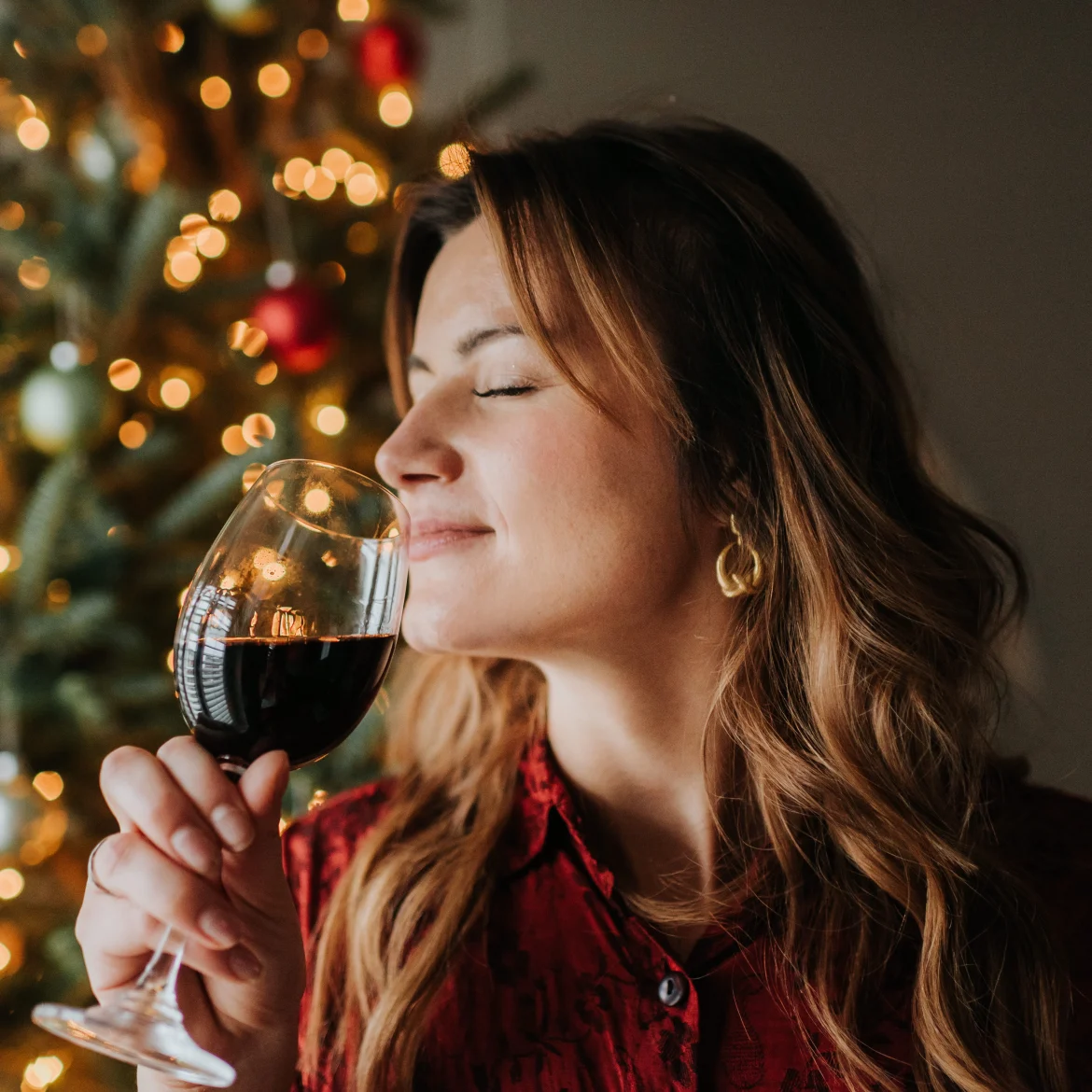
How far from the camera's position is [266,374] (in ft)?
5.88

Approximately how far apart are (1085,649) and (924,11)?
1.30 meters

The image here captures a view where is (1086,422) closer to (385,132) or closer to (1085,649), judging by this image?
(1085,649)

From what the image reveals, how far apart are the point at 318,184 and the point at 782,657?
1.31 metres

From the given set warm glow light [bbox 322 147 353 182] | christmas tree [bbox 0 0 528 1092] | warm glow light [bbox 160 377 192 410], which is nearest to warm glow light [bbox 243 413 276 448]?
christmas tree [bbox 0 0 528 1092]

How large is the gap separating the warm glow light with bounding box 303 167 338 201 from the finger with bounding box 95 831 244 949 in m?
1.48

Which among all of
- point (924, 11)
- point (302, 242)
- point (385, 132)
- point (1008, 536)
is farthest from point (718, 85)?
point (1008, 536)

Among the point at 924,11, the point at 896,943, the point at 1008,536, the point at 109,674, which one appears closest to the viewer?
the point at 896,943

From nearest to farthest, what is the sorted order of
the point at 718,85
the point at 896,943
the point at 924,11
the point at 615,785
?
1. the point at 896,943
2. the point at 615,785
3. the point at 924,11
4. the point at 718,85

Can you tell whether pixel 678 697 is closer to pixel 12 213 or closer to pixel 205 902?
pixel 205 902

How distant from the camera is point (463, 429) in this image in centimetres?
109

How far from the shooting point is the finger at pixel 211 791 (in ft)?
2.37

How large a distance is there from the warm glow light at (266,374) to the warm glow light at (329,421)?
0.35 ft

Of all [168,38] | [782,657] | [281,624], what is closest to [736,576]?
[782,657]

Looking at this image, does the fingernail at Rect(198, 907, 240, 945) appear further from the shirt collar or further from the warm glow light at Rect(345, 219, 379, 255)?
the warm glow light at Rect(345, 219, 379, 255)
